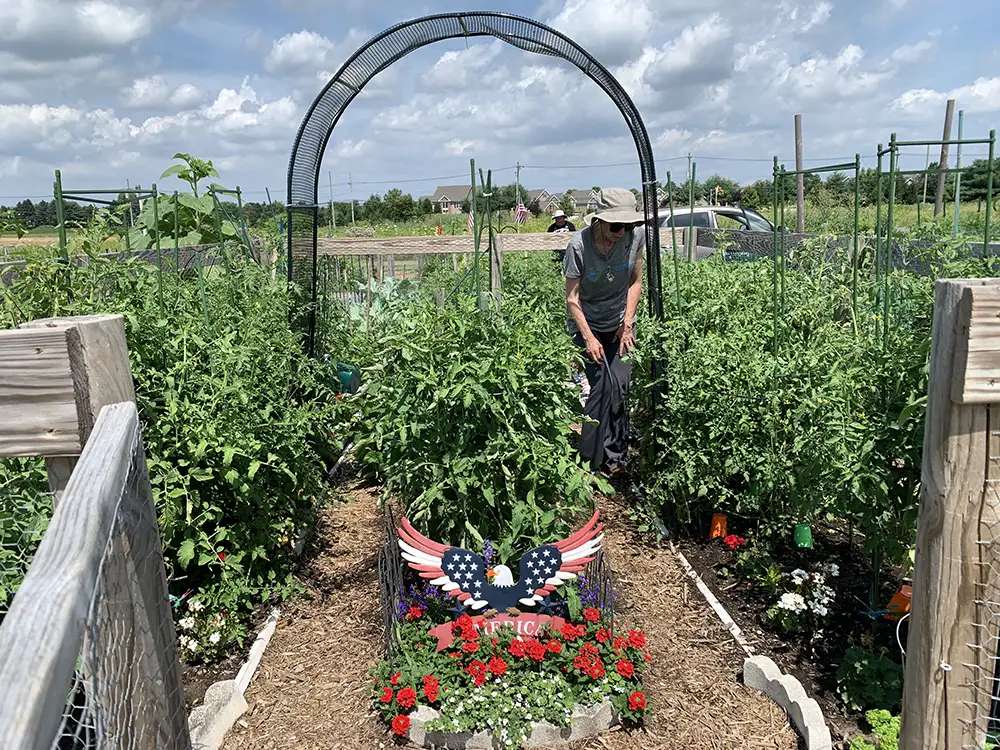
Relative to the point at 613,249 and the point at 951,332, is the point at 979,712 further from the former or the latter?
the point at 613,249

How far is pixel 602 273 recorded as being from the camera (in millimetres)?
4734

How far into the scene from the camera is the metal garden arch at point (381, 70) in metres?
4.43

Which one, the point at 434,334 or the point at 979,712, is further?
the point at 434,334

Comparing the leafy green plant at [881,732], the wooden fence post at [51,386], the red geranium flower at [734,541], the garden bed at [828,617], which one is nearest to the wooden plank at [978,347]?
the leafy green plant at [881,732]

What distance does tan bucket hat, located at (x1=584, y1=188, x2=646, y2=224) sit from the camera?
4.38 metres

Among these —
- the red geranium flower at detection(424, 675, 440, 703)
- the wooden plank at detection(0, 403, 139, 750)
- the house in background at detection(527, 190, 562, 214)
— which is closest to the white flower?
the red geranium flower at detection(424, 675, 440, 703)

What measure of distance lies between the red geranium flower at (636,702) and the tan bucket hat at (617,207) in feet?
8.81

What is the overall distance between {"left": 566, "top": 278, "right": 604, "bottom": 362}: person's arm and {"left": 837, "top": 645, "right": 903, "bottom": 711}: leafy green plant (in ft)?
7.71

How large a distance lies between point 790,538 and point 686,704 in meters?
1.46

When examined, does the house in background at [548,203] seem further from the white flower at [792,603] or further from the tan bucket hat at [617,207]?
the white flower at [792,603]

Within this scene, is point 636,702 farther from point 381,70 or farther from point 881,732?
point 381,70

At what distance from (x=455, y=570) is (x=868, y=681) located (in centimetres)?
163

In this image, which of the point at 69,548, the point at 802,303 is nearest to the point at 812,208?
the point at 802,303

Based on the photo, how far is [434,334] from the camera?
3262mm
